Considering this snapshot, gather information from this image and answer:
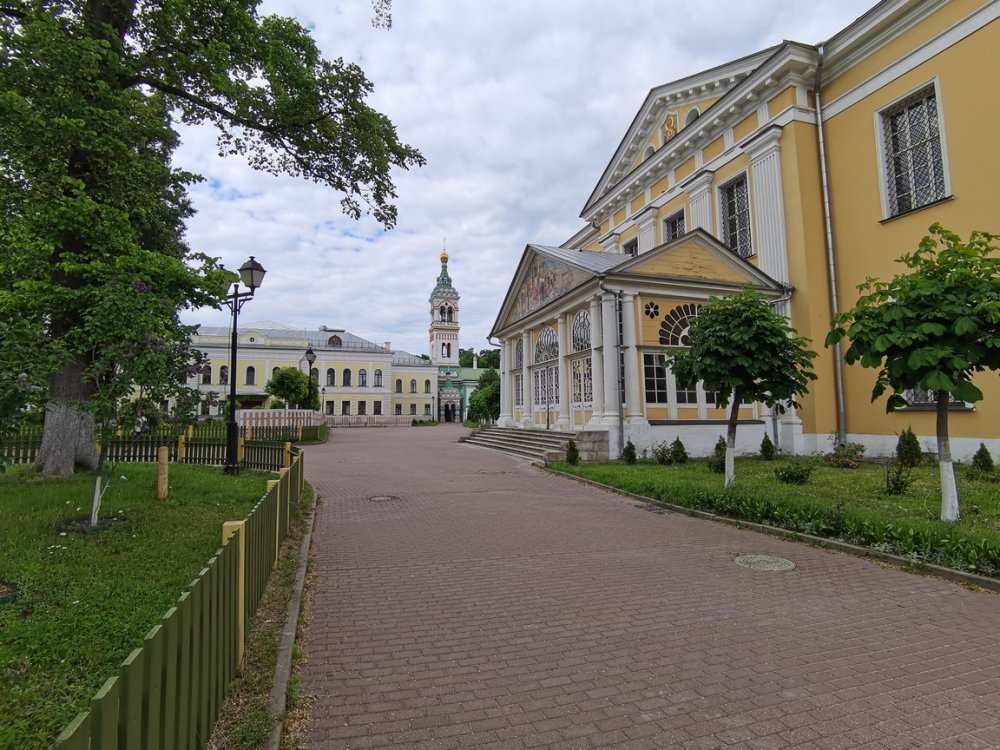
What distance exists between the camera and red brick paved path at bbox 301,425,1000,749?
3072mm

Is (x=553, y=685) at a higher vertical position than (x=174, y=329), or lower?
lower

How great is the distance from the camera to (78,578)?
517 cm

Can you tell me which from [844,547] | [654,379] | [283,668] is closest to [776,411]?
[654,379]

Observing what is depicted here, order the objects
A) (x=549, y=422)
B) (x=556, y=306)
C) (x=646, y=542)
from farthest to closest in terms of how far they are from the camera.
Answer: (x=549, y=422)
(x=556, y=306)
(x=646, y=542)

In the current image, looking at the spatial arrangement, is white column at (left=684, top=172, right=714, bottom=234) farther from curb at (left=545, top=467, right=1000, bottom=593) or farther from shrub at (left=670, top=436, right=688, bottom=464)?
curb at (left=545, top=467, right=1000, bottom=593)

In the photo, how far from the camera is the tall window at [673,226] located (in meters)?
24.1

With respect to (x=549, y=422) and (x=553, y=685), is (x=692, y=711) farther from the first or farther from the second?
(x=549, y=422)

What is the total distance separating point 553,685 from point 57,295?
9.98 m

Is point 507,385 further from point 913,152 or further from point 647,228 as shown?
point 913,152

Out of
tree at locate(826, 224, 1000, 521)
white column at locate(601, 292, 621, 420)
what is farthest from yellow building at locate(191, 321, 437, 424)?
tree at locate(826, 224, 1000, 521)

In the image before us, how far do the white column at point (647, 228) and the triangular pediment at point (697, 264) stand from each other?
23.2 feet

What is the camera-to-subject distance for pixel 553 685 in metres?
3.55

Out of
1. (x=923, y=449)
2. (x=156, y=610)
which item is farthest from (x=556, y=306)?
(x=156, y=610)

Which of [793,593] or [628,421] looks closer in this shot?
[793,593]
